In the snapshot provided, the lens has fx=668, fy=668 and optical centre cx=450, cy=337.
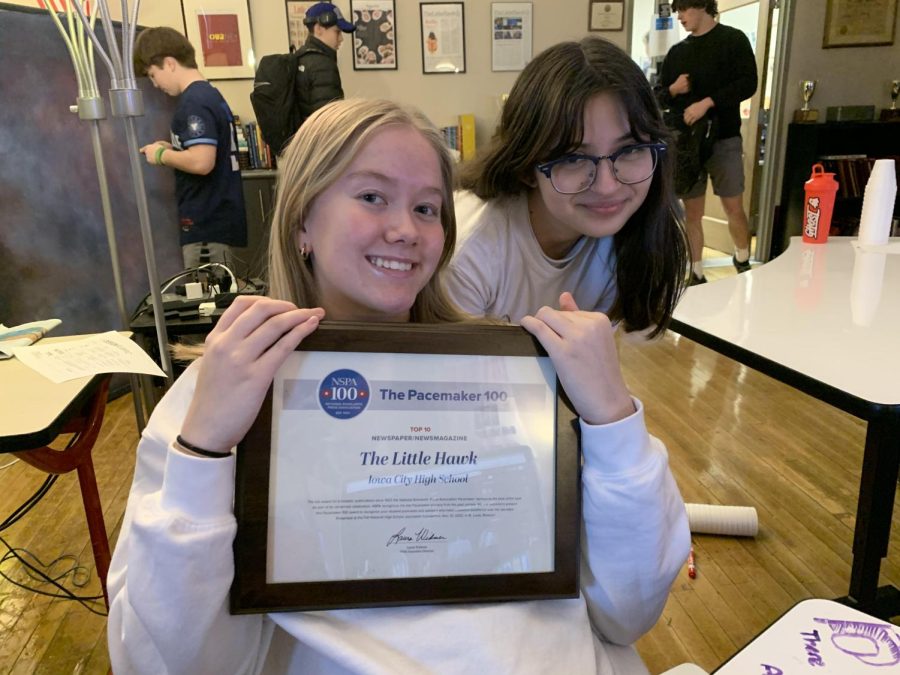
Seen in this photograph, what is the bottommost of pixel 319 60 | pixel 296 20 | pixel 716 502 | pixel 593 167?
pixel 716 502

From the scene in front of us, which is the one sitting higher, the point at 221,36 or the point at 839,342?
the point at 221,36

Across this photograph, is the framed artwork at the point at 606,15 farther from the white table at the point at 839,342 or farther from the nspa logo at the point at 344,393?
the nspa logo at the point at 344,393

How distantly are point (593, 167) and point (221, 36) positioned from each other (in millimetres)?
3832

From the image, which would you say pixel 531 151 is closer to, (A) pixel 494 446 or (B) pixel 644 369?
(A) pixel 494 446

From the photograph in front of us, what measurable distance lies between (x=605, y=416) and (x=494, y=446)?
0.12 meters

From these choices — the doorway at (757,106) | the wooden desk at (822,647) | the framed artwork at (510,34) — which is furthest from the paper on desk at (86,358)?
the doorway at (757,106)

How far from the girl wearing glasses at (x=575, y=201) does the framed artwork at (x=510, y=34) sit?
344 cm

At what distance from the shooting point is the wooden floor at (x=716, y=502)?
5.22 ft

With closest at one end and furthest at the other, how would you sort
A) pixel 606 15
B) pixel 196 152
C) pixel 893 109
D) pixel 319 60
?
1. pixel 196 152
2. pixel 319 60
3. pixel 606 15
4. pixel 893 109

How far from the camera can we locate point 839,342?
47.8 inches

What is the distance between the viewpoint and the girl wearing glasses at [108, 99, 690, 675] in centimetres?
63

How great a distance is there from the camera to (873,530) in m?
1.30

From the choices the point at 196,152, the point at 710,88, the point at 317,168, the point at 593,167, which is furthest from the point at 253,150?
the point at 317,168
